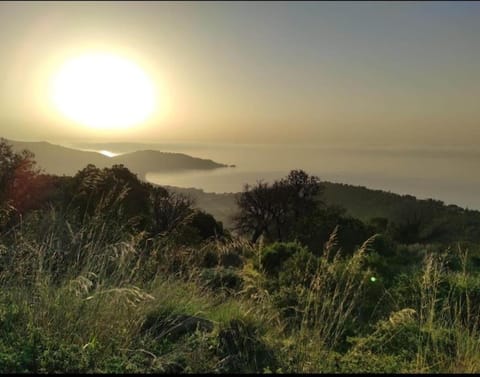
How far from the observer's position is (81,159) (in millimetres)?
20141

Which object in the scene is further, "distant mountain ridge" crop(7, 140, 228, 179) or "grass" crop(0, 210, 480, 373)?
"distant mountain ridge" crop(7, 140, 228, 179)

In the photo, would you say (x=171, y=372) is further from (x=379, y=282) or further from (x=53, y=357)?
(x=379, y=282)

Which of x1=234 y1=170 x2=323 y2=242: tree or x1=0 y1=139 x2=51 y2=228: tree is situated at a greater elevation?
x1=0 y1=139 x2=51 y2=228: tree

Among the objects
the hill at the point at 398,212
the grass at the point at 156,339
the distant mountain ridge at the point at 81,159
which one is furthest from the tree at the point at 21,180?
the hill at the point at 398,212

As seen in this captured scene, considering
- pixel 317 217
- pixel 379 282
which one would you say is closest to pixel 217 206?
pixel 317 217

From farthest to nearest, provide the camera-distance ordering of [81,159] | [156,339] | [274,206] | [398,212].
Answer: [398,212]
[274,206]
[81,159]
[156,339]

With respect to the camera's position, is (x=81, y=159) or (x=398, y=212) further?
(x=398, y=212)

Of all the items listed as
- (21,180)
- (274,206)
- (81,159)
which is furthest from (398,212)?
(21,180)

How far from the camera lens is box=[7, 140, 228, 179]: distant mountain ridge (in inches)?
723

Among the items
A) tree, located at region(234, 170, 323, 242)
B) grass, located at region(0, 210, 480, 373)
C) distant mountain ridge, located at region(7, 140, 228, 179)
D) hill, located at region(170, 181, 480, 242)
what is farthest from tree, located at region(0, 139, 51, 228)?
tree, located at region(234, 170, 323, 242)

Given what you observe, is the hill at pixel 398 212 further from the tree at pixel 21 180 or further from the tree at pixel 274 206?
the tree at pixel 21 180

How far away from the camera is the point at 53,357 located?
340 centimetres

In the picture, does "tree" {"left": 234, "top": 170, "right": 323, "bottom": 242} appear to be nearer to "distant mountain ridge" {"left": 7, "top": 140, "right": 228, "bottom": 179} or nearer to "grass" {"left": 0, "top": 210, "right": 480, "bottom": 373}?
"distant mountain ridge" {"left": 7, "top": 140, "right": 228, "bottom": 179}

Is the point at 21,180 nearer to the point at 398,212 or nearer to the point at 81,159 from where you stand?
the point at 81,159
